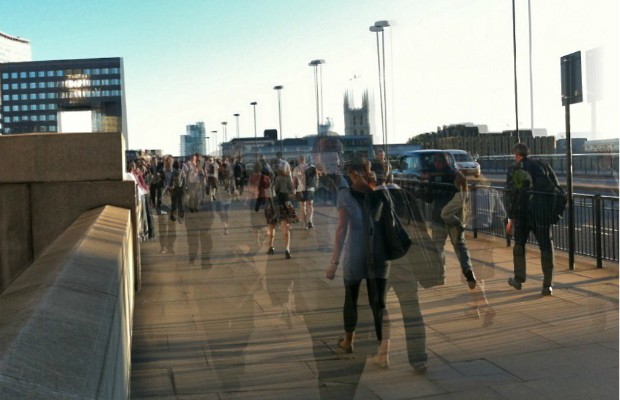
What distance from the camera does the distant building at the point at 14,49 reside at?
6.59 meters

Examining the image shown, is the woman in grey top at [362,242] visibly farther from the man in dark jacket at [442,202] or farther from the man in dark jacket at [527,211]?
the man in dark jacket at [527,211]

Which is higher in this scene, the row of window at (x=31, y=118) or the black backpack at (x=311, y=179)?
the row of window at (x=31, y=118)

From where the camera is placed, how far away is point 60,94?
27.8 ft

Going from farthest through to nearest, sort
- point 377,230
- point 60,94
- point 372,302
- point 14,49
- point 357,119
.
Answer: point 60,94 → point 14,49 → point 357,119 → point 372,302 → point 377,230

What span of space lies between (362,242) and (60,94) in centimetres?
501

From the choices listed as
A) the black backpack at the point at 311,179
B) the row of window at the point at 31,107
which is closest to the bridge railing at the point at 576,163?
the black backpack at the point at 311,179

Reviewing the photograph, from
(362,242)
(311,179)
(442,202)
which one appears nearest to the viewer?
(362,242)

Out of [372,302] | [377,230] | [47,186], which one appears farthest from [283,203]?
[377,230]

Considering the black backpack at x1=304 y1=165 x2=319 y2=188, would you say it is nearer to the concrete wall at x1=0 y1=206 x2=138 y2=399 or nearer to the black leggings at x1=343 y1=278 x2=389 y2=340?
the black leggings at x1=343 y1=278 x2=389 y2=340

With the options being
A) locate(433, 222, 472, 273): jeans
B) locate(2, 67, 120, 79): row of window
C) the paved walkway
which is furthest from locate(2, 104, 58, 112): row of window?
locate(433, 222, 472, 273): jeans

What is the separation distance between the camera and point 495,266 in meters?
8.57

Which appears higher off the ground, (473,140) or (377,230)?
(473,140)

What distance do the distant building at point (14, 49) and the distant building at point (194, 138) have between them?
1.84 meters

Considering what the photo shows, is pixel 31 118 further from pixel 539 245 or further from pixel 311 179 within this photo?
pixel 539 245
